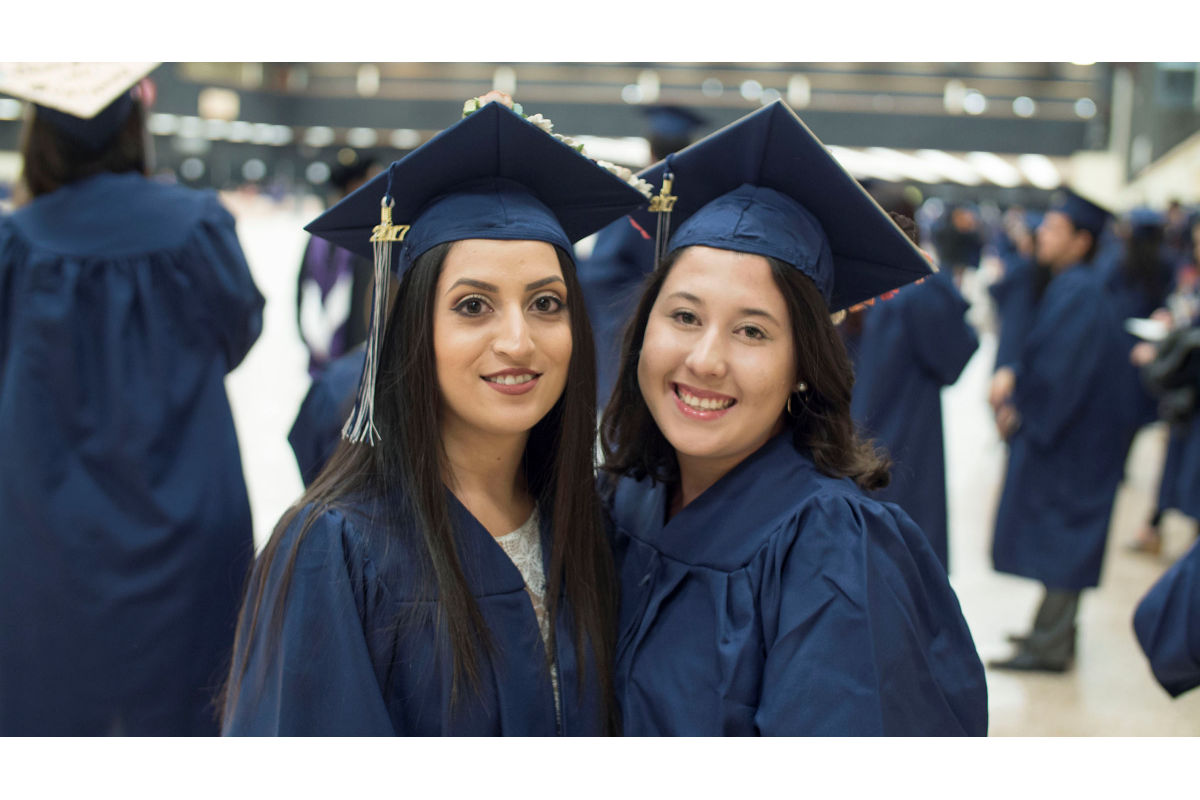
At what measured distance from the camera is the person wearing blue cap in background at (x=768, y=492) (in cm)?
142

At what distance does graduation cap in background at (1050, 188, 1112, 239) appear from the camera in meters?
4.58

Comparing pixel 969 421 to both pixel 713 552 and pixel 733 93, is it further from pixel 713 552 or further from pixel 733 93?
pixel 733 93

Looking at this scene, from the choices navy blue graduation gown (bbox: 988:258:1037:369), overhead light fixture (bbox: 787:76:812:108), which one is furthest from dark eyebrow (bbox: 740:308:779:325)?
overhead light fixture (bbox: 787:76:812:108)

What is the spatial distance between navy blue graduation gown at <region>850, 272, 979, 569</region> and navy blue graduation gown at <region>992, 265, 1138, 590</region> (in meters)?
0.52

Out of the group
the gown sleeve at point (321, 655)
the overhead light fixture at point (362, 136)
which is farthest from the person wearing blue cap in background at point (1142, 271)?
the overhead light fixture at point (362, 136)

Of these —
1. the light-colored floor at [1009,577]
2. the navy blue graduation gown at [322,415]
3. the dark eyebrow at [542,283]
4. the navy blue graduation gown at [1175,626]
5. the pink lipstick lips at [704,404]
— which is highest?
the dark eyebrow at [542,283]

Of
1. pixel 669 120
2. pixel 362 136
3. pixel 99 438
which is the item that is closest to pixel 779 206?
pixel 99 438

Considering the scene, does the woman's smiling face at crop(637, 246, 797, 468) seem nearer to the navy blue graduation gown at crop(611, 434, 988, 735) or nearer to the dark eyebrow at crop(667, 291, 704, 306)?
the dark eyebrow at crop(667, 291, 704, 306)

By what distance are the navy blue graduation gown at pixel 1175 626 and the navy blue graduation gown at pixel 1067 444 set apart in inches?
81.0

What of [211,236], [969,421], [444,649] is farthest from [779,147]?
[969,421]

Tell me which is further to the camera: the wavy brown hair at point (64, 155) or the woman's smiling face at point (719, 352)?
the wavy brown hair at point (64, 155)

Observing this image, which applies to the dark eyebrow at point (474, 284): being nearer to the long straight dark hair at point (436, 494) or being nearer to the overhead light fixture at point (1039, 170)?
the long straight dark hair at point (436, 494)

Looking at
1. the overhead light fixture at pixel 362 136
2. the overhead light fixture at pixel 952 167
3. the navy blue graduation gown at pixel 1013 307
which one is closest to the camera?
the navy blue graduation gown at pixel 1013 307

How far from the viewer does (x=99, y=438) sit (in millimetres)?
2264
